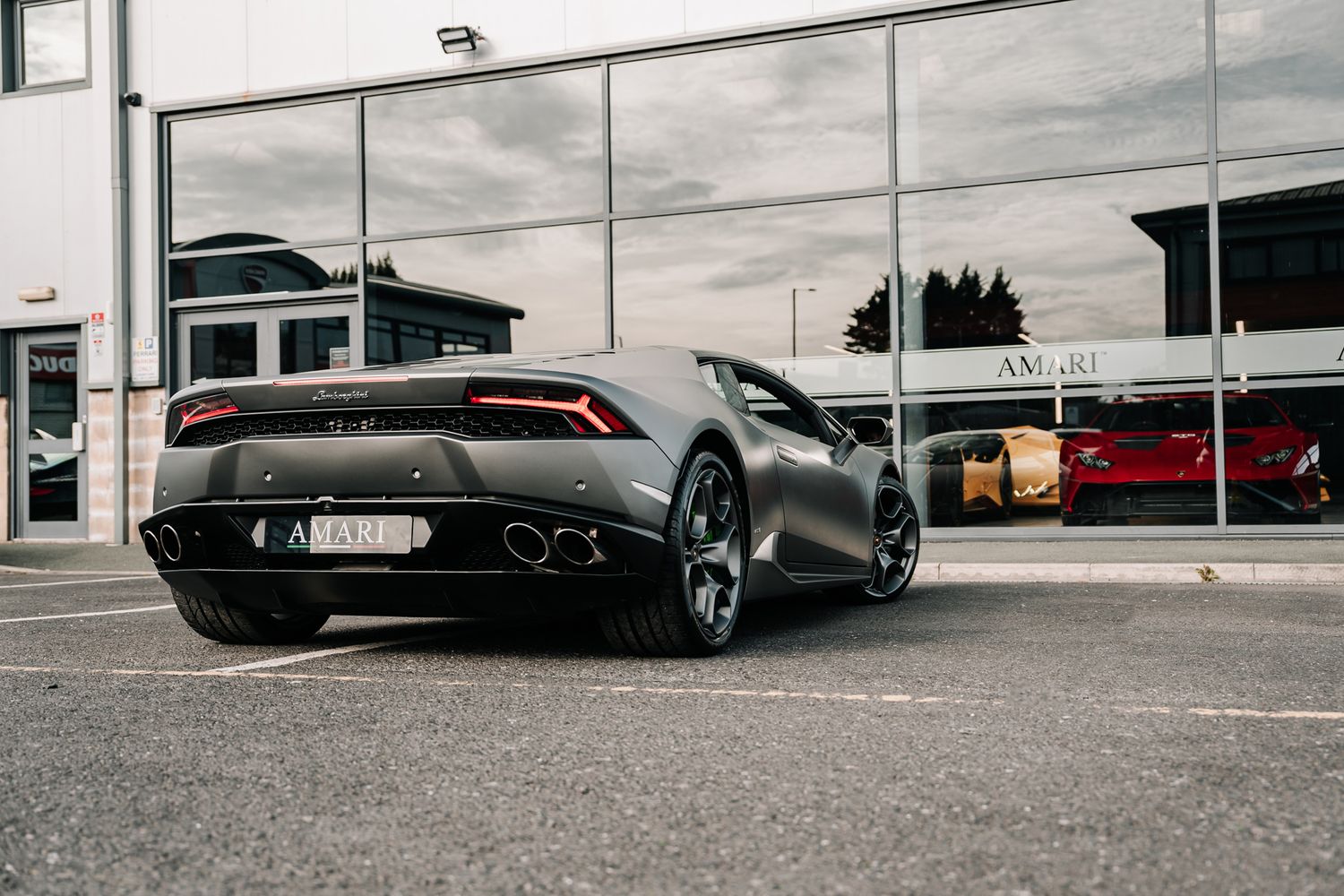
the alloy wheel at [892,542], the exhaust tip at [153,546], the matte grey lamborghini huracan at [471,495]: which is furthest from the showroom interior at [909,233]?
the exhaust tip at [153,546]

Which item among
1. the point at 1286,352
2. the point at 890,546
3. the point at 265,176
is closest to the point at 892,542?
the point at 890,546

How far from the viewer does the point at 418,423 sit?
4387 mm

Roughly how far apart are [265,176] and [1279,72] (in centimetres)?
964

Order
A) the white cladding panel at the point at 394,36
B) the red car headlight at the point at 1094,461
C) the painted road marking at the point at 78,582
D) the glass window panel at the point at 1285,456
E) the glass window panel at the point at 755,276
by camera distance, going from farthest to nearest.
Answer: the white cladding panel at the point at 394,36
the glass window panel at the point at 755,276
the red car headlight at the point at 1094,461
the glass window panel at the point at 1285,456
the painted road marking at the point at 78,582

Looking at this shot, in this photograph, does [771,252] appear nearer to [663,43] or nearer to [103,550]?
[663,43]

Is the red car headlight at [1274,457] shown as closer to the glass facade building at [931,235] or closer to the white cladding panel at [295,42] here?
the glass facade building at [931,235]

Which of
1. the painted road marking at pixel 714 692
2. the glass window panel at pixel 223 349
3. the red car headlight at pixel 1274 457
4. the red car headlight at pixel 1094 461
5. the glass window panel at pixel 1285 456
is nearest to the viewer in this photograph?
the painted road marking at pixel 714 692

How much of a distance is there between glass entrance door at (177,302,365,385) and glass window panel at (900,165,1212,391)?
5.58 m

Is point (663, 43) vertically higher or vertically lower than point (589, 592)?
higher

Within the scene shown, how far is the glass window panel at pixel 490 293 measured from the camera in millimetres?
12828

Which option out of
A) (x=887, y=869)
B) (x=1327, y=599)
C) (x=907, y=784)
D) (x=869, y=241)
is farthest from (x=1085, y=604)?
(x=869, y=241)

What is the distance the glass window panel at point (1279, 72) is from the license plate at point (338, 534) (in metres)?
9.10

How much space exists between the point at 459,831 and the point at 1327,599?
5.74 metres

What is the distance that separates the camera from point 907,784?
9.05ft
